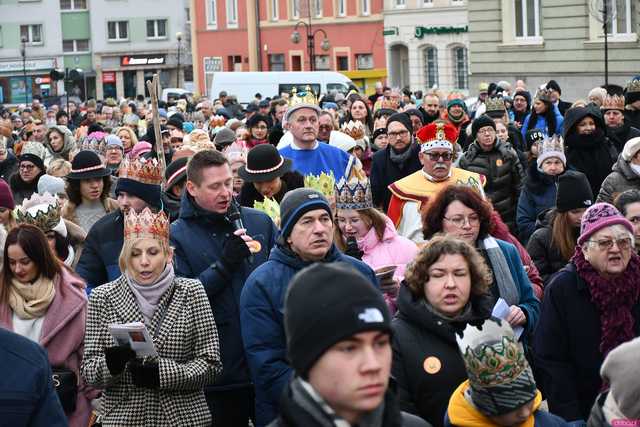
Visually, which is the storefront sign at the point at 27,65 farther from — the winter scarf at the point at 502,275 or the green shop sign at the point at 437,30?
the winter scarf at the point at 502,275

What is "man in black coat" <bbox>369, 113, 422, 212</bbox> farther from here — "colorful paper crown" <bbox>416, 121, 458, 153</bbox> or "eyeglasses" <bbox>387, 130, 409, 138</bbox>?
"colorful paper crown" <bbox>416, 121, 458, 153</bbox>

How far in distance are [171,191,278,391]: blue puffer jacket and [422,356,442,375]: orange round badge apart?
1.52m

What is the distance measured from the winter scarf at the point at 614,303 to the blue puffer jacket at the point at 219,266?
1779mm

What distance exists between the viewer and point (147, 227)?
6926mm

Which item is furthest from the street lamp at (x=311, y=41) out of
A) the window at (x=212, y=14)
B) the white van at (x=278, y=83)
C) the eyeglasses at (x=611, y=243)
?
the eyeglasses at (x=611, y=243)

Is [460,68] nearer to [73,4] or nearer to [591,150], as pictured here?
[73,4]

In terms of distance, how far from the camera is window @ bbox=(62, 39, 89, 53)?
266 feet

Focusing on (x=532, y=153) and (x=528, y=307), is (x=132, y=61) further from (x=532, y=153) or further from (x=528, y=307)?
(x=528, y=307)

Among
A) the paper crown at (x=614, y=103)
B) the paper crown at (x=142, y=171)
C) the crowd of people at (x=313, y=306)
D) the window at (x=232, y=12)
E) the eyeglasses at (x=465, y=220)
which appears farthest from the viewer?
the window at (x=232, y=12)

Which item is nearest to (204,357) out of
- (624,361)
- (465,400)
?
(465,400)

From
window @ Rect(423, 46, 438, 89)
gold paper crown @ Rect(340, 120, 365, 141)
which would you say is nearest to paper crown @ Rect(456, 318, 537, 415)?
gold paper crown @ Rect(340, 120, 365, 141)

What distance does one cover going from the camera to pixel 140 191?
338 inches

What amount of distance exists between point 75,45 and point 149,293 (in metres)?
76.7

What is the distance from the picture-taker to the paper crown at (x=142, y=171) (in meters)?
8.73
